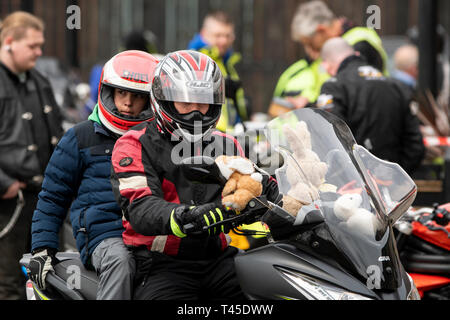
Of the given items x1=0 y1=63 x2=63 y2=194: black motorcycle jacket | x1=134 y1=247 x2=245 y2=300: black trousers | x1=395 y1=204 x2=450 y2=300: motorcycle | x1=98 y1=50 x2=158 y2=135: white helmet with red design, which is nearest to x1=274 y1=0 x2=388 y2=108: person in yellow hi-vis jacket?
x1=0 y1=63 x2=63 y2=194: black motorcycle jacket

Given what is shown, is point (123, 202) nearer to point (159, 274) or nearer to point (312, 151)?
point (159, 274)

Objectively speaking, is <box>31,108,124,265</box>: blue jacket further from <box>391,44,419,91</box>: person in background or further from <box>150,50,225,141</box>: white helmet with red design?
<box>391,44,419,91</box>: person in background

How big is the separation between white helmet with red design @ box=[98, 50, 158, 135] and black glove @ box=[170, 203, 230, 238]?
3.60 feet

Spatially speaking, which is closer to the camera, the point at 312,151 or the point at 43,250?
the point at 312,151

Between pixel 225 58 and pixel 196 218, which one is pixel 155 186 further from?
pixel 225 58

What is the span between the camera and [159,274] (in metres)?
3.39

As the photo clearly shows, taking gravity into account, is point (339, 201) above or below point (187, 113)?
below

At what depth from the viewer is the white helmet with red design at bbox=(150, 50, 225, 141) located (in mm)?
3332

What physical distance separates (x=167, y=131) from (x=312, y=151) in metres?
0.67

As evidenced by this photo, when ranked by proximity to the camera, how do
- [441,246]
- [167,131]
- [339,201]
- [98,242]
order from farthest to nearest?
[441,246], [98,242], [167,131], [339,201]

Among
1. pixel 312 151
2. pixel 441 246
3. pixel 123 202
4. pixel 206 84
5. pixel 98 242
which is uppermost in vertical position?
pixel 206 84

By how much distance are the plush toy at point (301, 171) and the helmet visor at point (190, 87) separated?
340 millimetres

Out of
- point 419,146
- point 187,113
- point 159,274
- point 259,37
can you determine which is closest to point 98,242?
point 159,274

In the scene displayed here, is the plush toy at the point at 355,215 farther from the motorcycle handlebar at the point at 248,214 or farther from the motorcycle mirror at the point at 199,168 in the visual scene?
the motorcycle mirror at the point at 199,168
